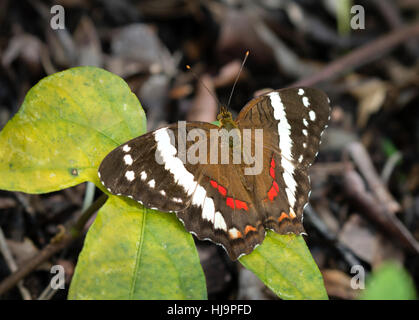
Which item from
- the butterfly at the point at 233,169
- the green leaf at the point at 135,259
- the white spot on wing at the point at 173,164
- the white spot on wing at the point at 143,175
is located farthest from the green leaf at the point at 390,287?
the white spot on wing at the point at 143,175

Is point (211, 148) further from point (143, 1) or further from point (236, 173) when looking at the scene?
point (143, 1)

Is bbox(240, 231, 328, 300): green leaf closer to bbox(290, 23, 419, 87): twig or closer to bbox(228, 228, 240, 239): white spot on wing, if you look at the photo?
bbox(228, 228, 240, 239): white spot on wing

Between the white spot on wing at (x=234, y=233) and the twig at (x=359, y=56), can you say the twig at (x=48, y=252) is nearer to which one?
the white spot on wing at (x=234, y=233)

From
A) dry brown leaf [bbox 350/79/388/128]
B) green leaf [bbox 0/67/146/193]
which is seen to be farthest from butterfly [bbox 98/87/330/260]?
dry brown leaf [bbox 350/79/388/128]
